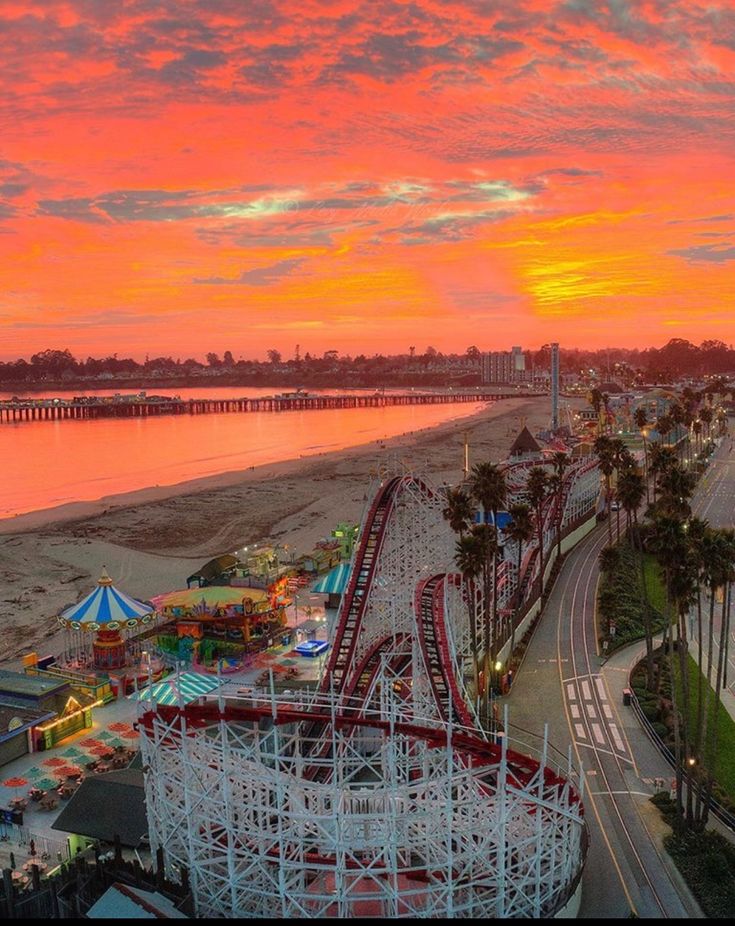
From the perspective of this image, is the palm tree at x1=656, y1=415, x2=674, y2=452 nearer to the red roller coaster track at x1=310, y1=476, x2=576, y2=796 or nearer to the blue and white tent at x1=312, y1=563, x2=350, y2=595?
the blue and white tent at x1=312, y1=563, x2=350, y2=595

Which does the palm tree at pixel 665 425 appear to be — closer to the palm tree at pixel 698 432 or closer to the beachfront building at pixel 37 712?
the palm tree at pixel 698 432

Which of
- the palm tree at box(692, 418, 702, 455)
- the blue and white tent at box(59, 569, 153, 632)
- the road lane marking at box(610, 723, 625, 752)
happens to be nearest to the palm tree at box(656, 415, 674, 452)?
the palm tree at box(692, 418, 702, 455)

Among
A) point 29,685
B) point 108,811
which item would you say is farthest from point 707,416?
point 108,811

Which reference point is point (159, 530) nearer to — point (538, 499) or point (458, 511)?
point (538, 499)

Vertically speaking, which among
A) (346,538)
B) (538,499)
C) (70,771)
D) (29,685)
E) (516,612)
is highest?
(538,499)

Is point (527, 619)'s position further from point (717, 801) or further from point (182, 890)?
point (182, 890)

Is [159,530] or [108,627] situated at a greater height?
[108,627]
